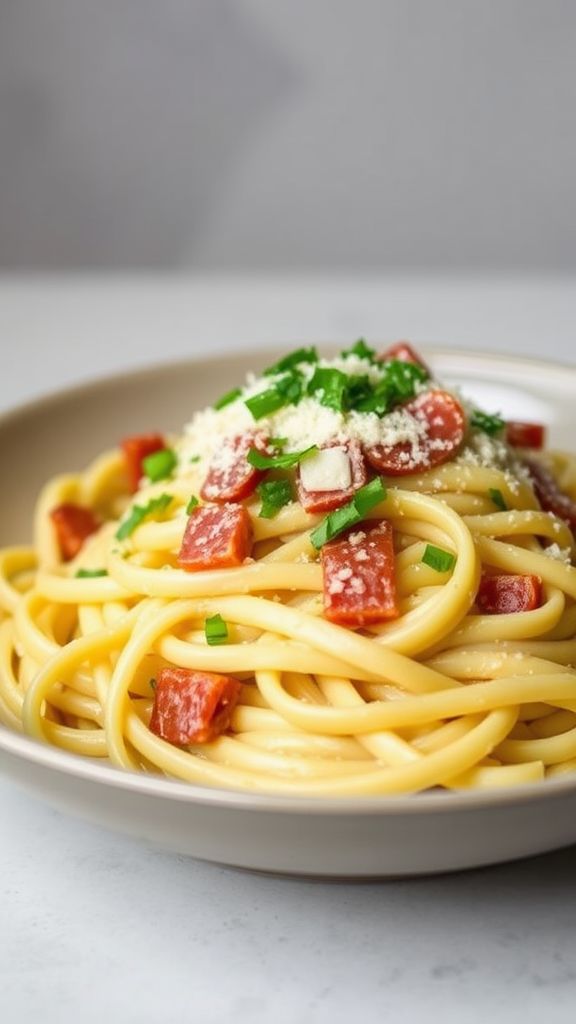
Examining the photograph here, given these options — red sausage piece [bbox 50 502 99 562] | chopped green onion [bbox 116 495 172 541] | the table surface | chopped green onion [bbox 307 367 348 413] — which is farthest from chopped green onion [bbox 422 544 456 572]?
red sausage piece [bbox 50 502 99 562]

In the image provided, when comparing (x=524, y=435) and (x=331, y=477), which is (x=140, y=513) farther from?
(x=524, y=435)

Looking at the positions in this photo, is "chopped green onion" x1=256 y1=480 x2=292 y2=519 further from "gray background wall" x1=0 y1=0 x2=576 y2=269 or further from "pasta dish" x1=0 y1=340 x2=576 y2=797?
"gray background wall" x1=0 y1=0 x2=576 y2=269

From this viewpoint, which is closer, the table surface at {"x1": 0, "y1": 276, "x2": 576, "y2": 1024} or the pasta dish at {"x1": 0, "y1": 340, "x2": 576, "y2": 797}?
the table surface at {"x1": 0, "y1": 276, "x2": 576, "y2": 1024}

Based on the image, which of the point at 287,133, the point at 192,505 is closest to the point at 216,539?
the point at 192,505

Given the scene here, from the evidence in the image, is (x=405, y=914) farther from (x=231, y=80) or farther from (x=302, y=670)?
(x=231, y=80)

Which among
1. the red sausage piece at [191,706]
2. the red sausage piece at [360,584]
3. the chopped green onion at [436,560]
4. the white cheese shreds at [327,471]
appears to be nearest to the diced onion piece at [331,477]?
the white cheese shreds at [327,471]

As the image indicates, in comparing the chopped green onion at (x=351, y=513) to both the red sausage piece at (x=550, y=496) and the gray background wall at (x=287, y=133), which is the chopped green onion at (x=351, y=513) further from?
the gray background wall at (x=287, y=133)
